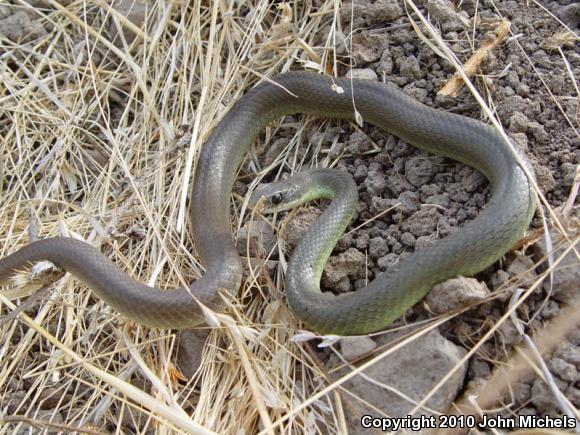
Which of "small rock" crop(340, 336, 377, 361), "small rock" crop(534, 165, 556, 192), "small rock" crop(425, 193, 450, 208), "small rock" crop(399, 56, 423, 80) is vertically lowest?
"small rock" crop(340, 336, 377, 361)

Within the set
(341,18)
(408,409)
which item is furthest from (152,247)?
(341,18)

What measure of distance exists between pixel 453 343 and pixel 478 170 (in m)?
1.21

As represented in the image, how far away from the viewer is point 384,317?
323cm

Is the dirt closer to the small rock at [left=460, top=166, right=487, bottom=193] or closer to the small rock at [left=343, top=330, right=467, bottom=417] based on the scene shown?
the small rock at [left=460, top=166, right=487, bottom=193]

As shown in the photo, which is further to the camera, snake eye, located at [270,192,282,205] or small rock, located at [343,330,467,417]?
snake eye, located at [270,192,282,205]

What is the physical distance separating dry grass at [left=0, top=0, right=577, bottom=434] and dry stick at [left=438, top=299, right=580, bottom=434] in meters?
0.18

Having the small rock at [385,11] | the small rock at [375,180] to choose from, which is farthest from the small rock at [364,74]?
the small rock at [375,180]

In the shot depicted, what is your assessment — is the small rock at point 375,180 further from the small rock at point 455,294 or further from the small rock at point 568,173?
the small rock at point 568,173

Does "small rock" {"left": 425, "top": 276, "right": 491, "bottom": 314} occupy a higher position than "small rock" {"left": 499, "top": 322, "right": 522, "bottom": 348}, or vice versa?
"small rock" {"left": 425, "top": 276, "right": 491, "bottom": 314}

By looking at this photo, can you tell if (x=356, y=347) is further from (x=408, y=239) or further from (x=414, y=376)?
(x=408, y=239)

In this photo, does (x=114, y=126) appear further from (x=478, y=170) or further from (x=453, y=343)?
(x=453, y=343)

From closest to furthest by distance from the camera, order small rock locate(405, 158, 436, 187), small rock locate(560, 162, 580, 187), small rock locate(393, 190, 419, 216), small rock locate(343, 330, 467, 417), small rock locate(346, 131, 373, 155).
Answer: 1. small rock locate(343, 330, 467, 417)
2. small rock locate(560, 162, 580, 187)
3. small rock locate(393, 190, 419, 216)
4. small rock locate(405, 158, 436, 187)
5. small rock locate(346, 131, 373, 155)

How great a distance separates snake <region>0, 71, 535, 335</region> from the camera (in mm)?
3248
